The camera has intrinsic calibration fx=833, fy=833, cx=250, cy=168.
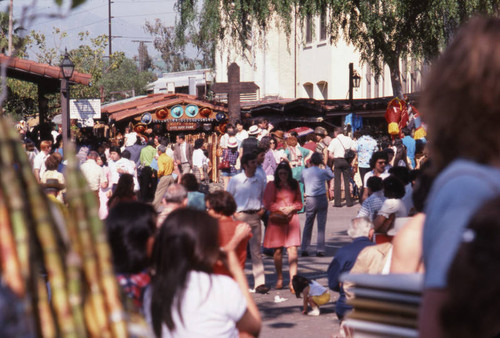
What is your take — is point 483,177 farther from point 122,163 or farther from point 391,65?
point 391,65

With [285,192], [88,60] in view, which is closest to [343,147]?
[285,192]

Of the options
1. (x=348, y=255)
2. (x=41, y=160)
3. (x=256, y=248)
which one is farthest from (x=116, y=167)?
(x=348, y=255)

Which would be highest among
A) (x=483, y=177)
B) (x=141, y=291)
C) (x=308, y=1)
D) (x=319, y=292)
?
(x=308, y=1)

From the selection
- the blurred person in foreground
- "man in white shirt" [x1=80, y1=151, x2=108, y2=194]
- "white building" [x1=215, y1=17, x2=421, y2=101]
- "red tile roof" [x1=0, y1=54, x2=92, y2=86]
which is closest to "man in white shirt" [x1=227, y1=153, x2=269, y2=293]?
the blurred person in foreground

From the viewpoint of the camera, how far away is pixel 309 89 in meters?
40.9

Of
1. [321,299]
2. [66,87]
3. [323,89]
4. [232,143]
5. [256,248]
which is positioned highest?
[323,89]

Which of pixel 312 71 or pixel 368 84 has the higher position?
pixel 312 71

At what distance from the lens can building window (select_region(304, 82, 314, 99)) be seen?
4034 centimetres

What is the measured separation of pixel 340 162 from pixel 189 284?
15.6 metres

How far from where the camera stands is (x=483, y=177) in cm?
142

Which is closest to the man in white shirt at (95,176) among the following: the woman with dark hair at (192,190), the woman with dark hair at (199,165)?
the woman with dark hair at (192,190)

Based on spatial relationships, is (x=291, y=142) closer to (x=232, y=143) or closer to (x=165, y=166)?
(x=232, y=143)

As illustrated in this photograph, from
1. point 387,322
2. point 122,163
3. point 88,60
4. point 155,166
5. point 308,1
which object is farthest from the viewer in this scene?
point 88,60

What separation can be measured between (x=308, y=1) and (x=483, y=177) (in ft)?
67.6
